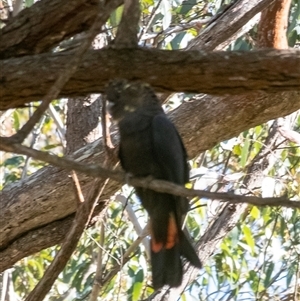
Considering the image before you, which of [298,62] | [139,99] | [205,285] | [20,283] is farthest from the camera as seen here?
[20,283]

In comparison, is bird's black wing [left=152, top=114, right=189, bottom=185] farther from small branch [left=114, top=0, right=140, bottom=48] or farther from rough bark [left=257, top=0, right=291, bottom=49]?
rough bark [left=257, top=0, right=291, bottom=49]

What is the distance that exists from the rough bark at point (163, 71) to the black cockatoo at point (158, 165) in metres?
0.39

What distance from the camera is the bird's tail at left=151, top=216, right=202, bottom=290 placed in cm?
258

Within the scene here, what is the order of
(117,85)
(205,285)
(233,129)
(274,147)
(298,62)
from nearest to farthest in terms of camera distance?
(298,62) → (117,85) → (233,129) → (274,147) → (205,285)

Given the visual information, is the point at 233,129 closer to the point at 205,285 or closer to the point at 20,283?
the point at 205,285

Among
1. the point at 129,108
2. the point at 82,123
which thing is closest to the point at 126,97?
the point at 129,108

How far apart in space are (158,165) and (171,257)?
34cm

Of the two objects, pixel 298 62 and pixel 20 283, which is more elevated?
pixel 20 283

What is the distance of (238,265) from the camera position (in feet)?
17.2

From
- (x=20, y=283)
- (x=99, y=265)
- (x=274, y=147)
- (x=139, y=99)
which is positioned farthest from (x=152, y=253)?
(x=20, y=283)

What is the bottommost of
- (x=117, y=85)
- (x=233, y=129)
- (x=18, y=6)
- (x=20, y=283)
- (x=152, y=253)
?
(x=152, y=253)

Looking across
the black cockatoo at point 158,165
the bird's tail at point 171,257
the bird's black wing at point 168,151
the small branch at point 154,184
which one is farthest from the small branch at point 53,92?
the bird's tail at point 171,257

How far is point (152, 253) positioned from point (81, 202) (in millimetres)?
333

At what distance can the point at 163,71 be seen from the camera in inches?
83.0
